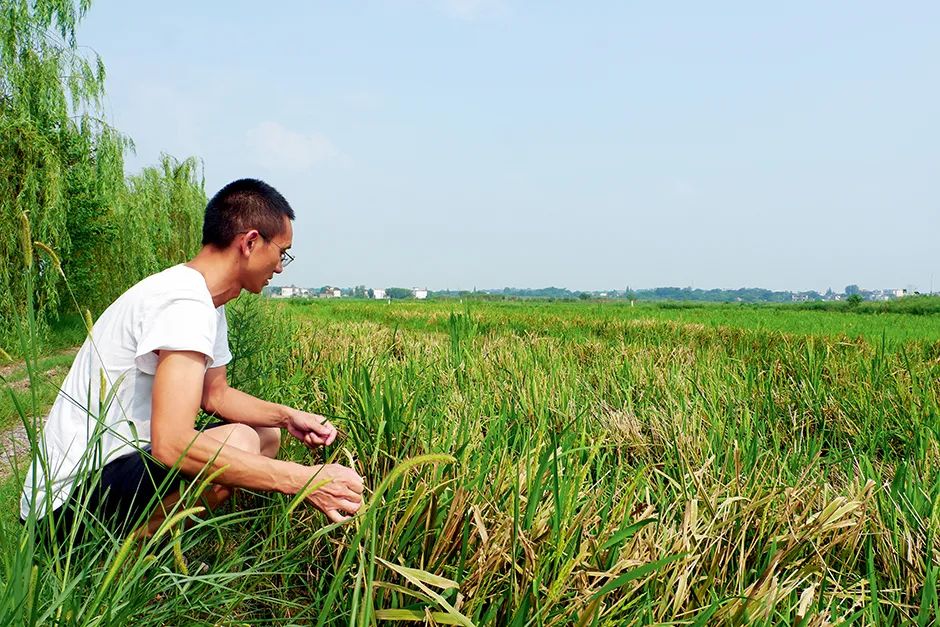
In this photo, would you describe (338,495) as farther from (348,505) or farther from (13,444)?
(13,444)

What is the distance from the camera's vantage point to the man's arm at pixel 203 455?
151cm

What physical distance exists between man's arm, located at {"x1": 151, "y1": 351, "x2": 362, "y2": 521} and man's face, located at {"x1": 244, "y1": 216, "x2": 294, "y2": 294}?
468 mm

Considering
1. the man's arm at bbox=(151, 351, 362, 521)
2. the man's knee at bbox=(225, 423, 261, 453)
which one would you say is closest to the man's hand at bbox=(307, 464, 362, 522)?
the man's arm at bbox=(151, 351, 362, 521)

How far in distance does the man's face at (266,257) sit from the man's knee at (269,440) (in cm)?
64

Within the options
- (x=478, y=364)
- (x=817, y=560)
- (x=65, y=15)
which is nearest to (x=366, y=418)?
(x=817, y=560)

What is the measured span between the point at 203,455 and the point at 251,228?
0.74m

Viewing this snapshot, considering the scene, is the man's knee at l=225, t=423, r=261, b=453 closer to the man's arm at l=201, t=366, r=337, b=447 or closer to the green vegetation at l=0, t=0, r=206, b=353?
the man's arm at l=201, t=366, r=337, b=447

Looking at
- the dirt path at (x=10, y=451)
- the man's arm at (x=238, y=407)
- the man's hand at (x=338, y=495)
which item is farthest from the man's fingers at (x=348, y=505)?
the dirt path at (x=10, y=451)

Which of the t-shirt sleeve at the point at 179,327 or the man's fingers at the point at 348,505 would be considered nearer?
the man's fingers at the point at 348,505

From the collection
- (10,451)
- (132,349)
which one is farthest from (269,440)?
(10,451)

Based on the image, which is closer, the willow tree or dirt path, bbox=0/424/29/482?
dirt path, bbox=0/424/29/482

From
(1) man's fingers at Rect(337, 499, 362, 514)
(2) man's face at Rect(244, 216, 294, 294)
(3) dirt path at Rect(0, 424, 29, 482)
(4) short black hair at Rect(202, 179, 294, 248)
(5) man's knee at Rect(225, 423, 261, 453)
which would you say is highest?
(4) short black hair at Rect(202, 179, 294, 248)

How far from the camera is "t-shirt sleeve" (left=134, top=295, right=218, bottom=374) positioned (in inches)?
64.4

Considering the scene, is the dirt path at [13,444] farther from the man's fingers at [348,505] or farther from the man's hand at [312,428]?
the man's hand at [312,428]
